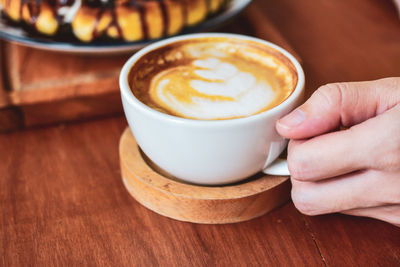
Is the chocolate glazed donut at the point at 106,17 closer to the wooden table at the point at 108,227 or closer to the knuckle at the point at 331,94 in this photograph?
the wooden table at the point at 108,227

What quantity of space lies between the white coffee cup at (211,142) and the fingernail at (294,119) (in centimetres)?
1

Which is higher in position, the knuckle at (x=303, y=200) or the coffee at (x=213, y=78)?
the coffee at (x=213, y=78)

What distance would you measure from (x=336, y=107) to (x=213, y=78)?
184 millimetres

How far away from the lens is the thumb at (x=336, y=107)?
49 centimetres

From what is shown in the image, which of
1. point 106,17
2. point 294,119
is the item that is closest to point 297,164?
point 294,119

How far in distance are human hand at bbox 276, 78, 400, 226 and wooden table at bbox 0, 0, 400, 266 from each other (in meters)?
0.04

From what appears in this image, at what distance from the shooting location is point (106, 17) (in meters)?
0.75

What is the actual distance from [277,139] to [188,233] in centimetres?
16

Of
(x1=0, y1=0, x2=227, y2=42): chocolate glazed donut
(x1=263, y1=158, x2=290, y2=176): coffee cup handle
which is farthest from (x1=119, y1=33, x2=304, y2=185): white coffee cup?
(x1=0, y1=0, x2=227, y2=42): chocolate glazed donut

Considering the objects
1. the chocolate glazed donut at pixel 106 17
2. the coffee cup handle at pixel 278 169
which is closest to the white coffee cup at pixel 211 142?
the coffee cup handle at pixel 278 169

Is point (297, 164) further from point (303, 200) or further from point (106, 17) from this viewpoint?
point (106, 17)

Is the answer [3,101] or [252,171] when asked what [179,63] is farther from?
[3,101]

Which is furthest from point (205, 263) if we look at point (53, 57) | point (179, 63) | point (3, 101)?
point (53, 57)

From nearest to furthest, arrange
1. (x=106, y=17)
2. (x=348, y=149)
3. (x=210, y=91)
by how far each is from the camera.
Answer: (x=348, y=149), (x=210, y=91), (x=106, y=17)
